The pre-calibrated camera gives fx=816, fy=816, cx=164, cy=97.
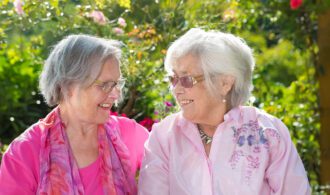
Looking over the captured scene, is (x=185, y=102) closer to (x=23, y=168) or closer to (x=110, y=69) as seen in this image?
(x=110, y=69)

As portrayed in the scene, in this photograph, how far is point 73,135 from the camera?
161 inches

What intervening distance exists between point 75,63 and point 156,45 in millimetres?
1553

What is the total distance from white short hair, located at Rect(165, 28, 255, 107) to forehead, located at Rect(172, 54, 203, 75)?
2 cm

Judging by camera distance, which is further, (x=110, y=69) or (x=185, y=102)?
(x=185, y=102)

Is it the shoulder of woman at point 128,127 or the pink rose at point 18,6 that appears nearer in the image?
the shoulder of woman at point 128,127

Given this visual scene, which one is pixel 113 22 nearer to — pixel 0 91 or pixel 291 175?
pixel 0 91

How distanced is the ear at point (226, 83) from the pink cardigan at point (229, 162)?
110mm

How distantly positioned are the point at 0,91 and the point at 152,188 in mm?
2516

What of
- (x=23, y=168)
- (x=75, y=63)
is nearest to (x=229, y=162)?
(x=75, y=63)

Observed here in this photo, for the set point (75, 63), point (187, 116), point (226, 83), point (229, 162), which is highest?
point (75, 63)

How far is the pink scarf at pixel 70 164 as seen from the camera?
392 cm

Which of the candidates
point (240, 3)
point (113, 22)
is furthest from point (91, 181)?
point (240, 3)

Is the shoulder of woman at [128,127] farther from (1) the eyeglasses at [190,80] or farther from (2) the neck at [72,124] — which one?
(1) the eyeglasses at [190,80]

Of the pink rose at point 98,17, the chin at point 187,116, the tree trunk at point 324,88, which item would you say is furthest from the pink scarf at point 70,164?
the tree trunk at point 324,88
